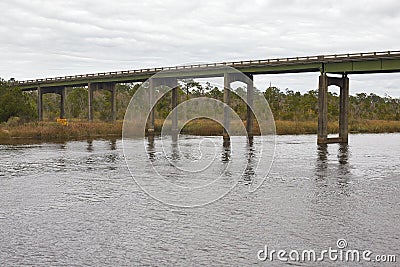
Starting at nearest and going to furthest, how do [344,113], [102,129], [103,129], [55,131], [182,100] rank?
[344,113] < [55,131] < [102,129] < [103,129] < [182,100]

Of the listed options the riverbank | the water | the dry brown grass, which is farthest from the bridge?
the water

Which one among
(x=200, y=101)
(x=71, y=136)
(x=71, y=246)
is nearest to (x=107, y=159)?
(x=71, y=246)

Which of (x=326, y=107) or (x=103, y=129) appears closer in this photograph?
(x=326, y=107)

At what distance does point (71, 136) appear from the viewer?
3002 inches

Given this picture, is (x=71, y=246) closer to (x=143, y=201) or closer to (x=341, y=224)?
(x=143, y=201)

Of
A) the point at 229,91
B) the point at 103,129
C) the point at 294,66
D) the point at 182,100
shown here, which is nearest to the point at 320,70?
the point at 294,66

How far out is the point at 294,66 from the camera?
231 ft

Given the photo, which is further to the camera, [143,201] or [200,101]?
[200,101]

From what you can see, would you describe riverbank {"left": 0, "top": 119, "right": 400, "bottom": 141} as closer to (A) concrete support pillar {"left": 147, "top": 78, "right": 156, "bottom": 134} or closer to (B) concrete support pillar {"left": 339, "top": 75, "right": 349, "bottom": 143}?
(A) concrete support pillar {"left": 147, "top": 78, "right": 156, "bottom": 134}

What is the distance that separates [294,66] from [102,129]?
1294 inches

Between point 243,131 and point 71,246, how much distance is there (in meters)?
78.7

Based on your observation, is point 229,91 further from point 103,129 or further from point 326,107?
point 103,129

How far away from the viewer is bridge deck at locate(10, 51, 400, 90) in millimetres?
59531

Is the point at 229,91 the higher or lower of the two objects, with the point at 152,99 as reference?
higher
